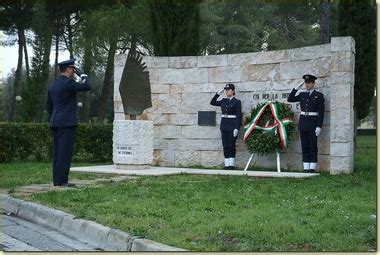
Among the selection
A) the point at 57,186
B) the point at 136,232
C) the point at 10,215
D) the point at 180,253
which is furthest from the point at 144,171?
the point at 180,253

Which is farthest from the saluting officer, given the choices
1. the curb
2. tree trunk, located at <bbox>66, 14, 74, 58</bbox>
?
tree trunk, located at <bbox>66, 14, 74, 58</bbox>

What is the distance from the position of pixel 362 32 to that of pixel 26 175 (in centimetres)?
882

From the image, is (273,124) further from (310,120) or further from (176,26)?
(176,26)

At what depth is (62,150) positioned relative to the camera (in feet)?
26.9

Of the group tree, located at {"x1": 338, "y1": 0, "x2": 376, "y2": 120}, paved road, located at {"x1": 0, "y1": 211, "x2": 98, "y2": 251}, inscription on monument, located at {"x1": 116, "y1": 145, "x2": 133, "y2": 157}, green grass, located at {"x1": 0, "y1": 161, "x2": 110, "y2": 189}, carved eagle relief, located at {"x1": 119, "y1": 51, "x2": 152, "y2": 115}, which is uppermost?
tree, located at {"x1": 338, "y1": 0, "x2": 376, "y2": 120}

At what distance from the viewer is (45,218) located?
6102 mm

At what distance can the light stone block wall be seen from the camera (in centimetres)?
1029

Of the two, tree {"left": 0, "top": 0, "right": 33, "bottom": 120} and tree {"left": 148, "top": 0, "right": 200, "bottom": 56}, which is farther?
tree {"left": 0, "top": 0, "right": 33, "bottom": 120}

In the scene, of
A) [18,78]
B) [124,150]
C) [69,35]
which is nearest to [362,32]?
[124,150]

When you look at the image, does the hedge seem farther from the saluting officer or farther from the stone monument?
Answer: the saluting officer

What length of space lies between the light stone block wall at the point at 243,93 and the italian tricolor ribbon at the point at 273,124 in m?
0.52

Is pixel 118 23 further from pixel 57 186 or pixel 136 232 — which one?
pixel 136 232

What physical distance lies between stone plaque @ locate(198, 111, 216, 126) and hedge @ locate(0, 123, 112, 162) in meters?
2.82

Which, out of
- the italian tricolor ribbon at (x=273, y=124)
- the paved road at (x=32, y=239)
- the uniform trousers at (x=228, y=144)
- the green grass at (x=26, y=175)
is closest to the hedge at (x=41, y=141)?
the green grass at (x=26, y=175)
